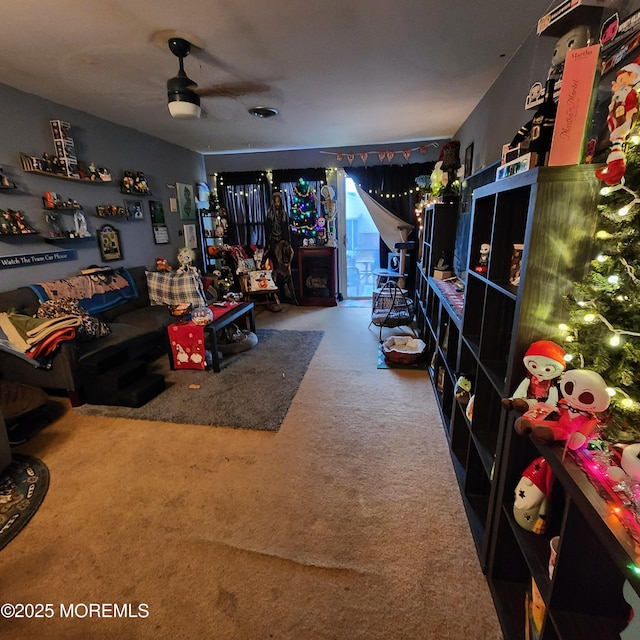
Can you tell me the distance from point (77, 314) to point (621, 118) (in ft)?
10.8

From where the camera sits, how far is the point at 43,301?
9.45 feet

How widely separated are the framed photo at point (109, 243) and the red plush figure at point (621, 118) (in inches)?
160

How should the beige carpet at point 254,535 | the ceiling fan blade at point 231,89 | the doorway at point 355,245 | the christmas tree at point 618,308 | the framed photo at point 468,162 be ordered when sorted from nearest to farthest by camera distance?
the christmas tree at point 618,308
the beige carpet at point 254,535
the ceiling fan blade at point 231,89
the framed photo at point 468,162
the doorway at point 355,245

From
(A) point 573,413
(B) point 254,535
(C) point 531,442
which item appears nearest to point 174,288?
(B) point 254,535

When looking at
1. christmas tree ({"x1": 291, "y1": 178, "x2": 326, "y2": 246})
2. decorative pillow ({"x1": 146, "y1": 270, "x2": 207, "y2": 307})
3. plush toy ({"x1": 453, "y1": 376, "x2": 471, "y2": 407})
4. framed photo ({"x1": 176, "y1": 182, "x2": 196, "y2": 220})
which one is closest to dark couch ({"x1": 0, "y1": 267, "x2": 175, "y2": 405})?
decorative pillow ({"x1": 146, "y1": 270, "x2": 207, "y2": 307})

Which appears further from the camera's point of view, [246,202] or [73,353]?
[246,202]

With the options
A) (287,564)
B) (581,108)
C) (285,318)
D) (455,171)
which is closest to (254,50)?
(581,108)

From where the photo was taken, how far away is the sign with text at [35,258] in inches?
109

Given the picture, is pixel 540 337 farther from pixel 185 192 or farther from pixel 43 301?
pixel 185 192

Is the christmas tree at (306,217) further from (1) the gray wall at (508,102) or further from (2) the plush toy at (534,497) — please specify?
(2) the plush toy at (534,497)

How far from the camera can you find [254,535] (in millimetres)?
1531

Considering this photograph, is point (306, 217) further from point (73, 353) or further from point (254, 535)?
point (254, 535)

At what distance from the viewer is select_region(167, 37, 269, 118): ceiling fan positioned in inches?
79.6

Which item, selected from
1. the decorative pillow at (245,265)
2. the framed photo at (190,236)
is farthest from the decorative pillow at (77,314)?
the decorative pillow at (245,265)
